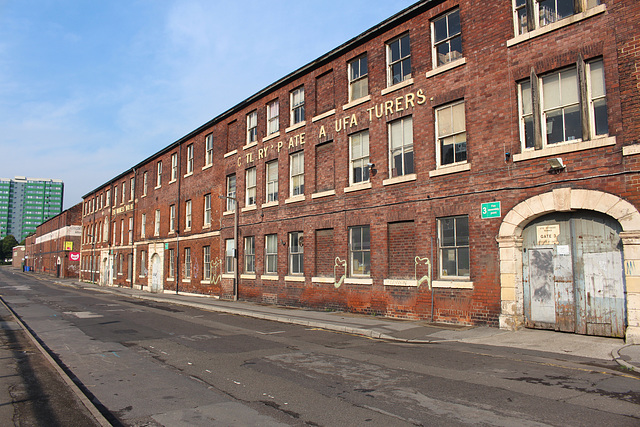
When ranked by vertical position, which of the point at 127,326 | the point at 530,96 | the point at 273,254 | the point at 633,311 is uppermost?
the point at 530,96

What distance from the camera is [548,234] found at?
12.0 m

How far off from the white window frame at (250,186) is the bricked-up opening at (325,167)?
18.2ft

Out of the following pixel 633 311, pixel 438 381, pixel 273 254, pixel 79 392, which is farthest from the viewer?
pixel 273 254

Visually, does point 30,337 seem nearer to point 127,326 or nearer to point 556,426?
point 127,326

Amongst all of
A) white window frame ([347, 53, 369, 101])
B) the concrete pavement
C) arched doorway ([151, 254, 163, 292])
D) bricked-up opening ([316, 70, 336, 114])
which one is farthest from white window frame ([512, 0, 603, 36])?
arched doorway ([151, 254, 163, 292])

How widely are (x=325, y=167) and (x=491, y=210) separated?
807 centimetres

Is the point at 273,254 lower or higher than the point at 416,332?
higher

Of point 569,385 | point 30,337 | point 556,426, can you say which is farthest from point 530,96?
point 30,337

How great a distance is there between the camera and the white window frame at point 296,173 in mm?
20562

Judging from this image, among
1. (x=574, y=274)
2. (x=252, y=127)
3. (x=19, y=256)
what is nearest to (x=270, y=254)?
(x=252, y=127)

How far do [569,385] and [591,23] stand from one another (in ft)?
29.7

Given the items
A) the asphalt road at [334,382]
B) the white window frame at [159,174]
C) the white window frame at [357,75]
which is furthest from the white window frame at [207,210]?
the asphalt road at [334,382]

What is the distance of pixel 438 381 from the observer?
7188mm

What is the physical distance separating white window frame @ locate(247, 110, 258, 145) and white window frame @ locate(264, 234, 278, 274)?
553 cm
